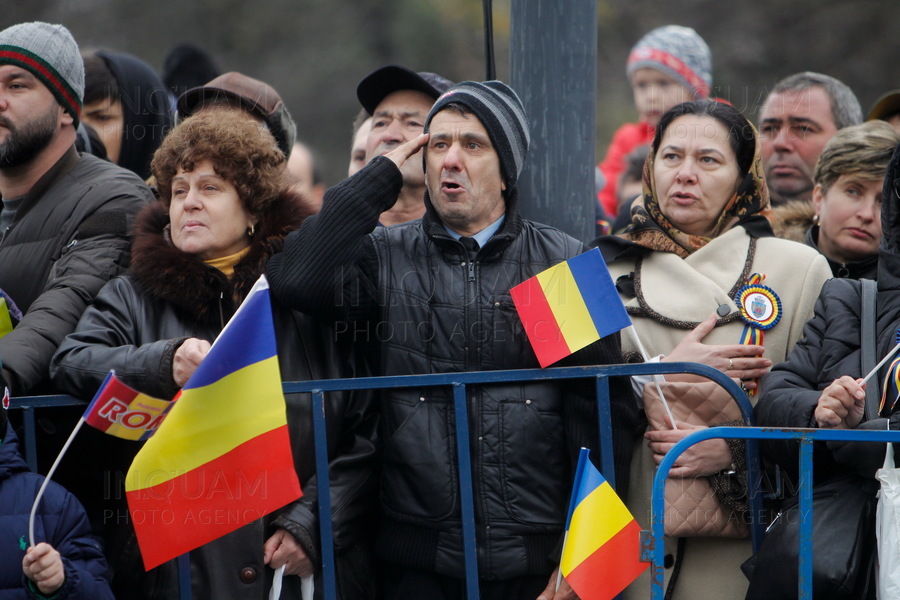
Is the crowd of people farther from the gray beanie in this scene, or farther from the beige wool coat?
the gray beanie

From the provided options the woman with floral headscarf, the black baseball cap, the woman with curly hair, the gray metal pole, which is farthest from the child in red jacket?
the woman with curly hair

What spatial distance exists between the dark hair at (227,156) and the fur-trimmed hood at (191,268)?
0.25ft

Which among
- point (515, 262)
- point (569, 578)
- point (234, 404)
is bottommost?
point (569, 578)

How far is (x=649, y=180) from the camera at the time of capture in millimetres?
4652

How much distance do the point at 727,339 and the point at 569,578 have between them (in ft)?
3.32

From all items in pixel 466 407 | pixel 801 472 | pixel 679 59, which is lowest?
pixel 801 472

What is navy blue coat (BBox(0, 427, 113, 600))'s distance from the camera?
370cm

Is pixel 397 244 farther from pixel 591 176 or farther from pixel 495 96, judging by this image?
pixel 591 176

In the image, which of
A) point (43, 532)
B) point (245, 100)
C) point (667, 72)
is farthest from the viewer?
point (667, 72)

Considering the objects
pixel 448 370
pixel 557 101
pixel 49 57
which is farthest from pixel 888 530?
pixel 49 57

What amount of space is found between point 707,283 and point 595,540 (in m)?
1.03

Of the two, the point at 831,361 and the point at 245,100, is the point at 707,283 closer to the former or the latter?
the point at 831,361

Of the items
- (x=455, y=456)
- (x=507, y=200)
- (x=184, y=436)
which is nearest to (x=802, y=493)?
(x=455, y=456)

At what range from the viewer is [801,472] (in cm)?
355
